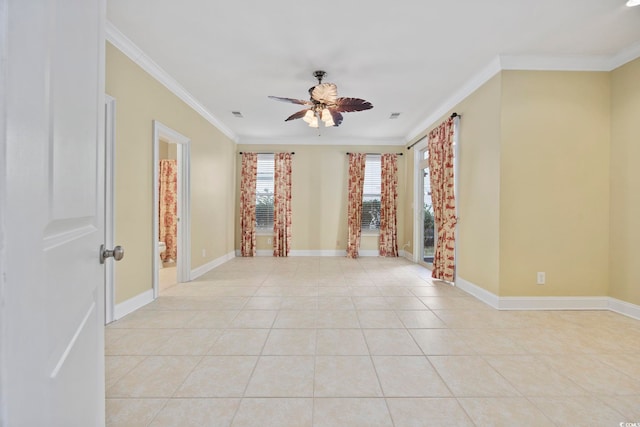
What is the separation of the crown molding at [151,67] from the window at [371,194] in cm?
347

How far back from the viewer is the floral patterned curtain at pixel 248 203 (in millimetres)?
6656

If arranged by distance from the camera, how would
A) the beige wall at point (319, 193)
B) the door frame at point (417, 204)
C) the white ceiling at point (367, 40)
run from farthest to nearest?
the beige wall at point (319, 193)
the door frame at point (417, 204)
the white ceiling at point (367, 40)

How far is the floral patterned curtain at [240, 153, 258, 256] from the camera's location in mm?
6656

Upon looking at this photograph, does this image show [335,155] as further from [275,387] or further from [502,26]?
[275,387]

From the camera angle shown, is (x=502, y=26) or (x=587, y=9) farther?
(x=502, y=26)

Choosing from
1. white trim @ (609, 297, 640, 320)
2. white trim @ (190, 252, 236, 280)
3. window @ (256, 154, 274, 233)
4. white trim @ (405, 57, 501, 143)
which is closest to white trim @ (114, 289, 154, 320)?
white trim @ (190, 252, 236, 280)

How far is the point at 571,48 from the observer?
3.02m

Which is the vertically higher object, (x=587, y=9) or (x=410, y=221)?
(x=587, y=9)

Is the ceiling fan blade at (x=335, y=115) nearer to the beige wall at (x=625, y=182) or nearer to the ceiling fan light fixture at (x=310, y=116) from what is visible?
the ceiling fan light fixture at (x=310, y=116)

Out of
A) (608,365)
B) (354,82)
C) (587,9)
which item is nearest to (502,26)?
(587,9)

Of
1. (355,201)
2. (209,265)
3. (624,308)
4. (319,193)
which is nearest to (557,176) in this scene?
(624,308)

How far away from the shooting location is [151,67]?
3320 mm

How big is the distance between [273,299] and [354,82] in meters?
2.84

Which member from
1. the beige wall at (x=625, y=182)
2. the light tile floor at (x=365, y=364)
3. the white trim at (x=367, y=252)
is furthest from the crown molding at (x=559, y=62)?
the white trim at (x=367, y=252)
